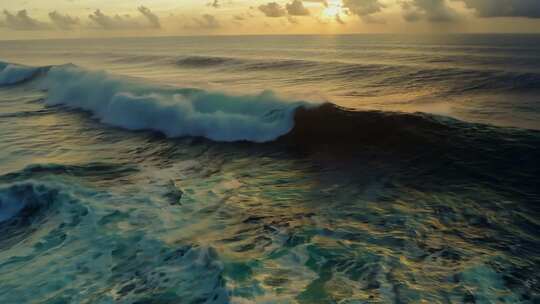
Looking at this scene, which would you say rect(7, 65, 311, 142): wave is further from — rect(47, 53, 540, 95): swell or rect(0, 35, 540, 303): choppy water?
rect(47, 53, 540, 95): swell

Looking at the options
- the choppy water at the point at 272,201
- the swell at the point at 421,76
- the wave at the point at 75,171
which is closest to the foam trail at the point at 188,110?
the choppy water at the point at 272,201

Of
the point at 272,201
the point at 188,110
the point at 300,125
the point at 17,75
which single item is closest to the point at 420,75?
the point at 300,125

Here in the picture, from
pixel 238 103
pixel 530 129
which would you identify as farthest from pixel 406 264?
pixel 238 103

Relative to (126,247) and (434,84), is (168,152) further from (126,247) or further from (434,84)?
(434,84)

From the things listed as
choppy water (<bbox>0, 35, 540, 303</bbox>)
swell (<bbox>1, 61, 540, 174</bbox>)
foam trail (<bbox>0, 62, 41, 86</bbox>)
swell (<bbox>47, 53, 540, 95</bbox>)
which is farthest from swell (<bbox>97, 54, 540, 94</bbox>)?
foam trail (<bbox>0, 62, 41, 86</bbox>)

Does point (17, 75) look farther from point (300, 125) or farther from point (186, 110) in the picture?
point (300, 125)

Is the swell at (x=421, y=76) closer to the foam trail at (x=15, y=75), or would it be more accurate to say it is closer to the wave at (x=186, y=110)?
the wave at (x=186, y=110)
